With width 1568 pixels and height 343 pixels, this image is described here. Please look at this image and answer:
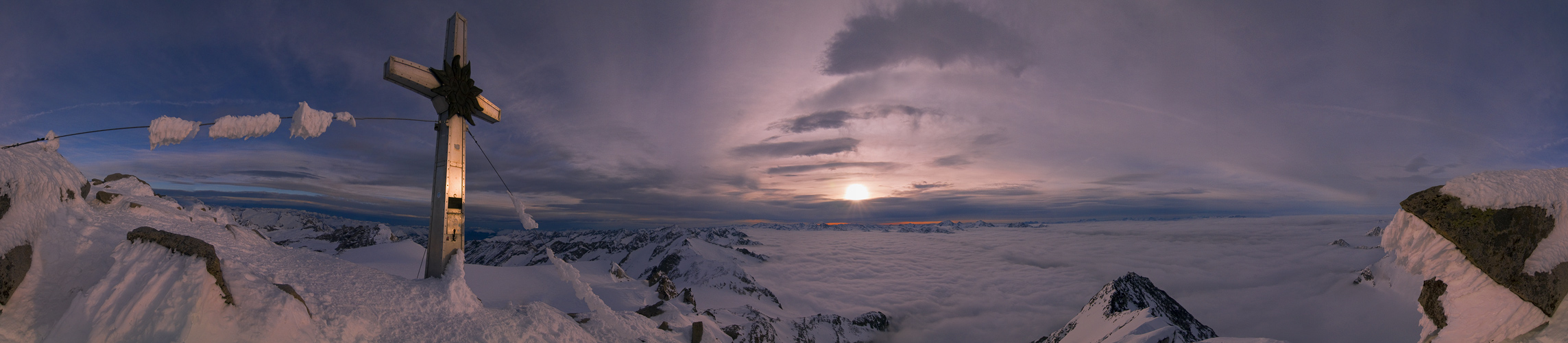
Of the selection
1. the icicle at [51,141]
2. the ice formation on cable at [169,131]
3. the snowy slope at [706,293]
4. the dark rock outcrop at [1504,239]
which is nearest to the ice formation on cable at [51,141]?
the icicle at [51,141]

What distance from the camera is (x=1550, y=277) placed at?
3.96m

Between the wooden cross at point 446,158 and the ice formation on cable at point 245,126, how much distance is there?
2.18 m

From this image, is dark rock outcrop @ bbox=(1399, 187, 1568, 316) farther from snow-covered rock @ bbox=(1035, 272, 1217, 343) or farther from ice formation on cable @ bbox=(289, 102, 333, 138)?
ice formation on cable @ bbox=(289, 102, 333, 138)

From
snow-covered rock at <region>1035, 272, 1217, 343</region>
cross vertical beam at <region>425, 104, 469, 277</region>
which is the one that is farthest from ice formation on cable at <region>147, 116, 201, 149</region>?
snow-covered rock at <region>1035, 272, 1217, 343</region>

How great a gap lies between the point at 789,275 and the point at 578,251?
197 ft

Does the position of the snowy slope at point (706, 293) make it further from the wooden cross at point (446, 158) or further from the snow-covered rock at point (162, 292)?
the snow-covered rock at point (162, 292)

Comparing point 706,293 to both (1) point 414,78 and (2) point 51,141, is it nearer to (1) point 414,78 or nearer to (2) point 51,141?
(1) point 414,78

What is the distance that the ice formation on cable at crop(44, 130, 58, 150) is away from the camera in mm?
7270

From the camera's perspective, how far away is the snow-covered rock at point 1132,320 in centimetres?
1004

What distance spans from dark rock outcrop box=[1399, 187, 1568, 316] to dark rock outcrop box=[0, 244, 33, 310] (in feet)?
49.2

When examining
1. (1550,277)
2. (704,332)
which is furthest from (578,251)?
(1550,277)

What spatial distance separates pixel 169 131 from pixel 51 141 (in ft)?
10.1

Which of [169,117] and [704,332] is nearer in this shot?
[169,117]

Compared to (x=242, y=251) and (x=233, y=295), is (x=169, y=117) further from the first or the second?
(x=233, y=295)
